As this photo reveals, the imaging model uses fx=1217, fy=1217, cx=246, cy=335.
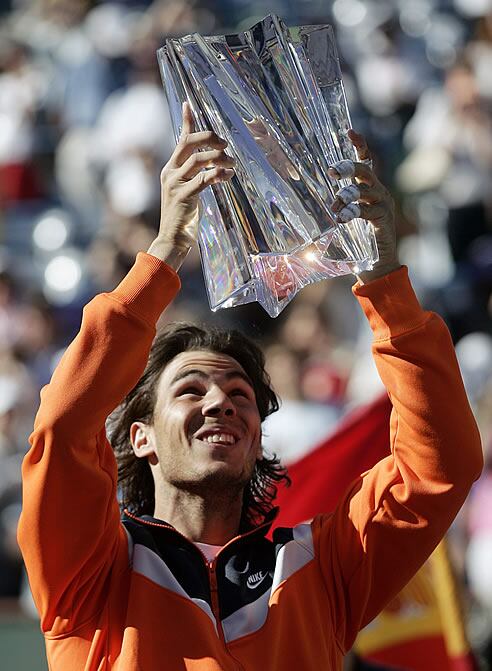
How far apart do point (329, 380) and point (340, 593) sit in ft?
10.8

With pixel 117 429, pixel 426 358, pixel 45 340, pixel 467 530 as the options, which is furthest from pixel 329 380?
pixel 426 358

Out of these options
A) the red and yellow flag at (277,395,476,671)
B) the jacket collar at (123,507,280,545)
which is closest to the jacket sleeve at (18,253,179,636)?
the jacket collar at (123,507,280,545)

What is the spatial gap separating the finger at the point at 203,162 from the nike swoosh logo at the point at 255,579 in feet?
2.39

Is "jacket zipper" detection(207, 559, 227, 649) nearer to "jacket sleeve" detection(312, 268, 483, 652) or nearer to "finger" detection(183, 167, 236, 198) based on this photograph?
"jacket sleeve" detection(312, 268, 483, 652)

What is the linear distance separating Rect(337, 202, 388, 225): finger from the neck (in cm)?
58

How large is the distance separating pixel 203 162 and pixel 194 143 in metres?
0.04

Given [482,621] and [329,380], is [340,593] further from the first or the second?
[329,380]

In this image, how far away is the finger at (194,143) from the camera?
207 centimetres

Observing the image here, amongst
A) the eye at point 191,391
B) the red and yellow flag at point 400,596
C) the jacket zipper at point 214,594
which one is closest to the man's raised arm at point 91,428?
the jacket zipper at point 214,594

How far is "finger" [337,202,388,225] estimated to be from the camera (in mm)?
2065

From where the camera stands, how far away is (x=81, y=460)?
79.1 inches

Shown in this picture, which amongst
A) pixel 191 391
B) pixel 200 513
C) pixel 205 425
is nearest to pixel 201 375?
pixel 191 391

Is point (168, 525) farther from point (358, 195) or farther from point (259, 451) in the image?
point (358, 195)

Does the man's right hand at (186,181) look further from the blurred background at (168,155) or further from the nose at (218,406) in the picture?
the blurred background at (168,155)
